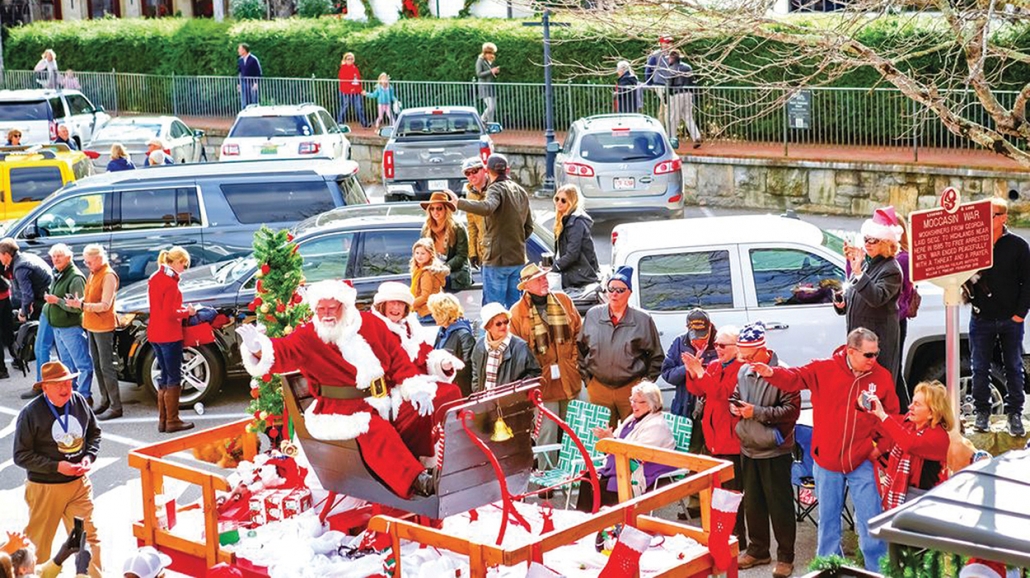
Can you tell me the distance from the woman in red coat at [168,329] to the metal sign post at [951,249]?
22.7 ft

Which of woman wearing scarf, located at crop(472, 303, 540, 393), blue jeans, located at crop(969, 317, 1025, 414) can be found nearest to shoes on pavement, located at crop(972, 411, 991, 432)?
blue jeans, located at crop(969, 317, 1025, 414)

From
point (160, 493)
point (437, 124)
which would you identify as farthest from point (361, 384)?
point (437, 124)

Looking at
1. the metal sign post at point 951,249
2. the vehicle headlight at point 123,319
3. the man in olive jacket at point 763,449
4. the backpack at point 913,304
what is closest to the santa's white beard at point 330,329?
the man in olive jacket at point 763,449

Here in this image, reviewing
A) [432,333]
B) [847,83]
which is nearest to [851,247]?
[432,333]

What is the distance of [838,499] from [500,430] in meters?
2.40

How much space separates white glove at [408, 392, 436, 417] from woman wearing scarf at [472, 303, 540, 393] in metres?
1.99

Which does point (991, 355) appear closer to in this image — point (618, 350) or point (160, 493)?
point (618, 350)

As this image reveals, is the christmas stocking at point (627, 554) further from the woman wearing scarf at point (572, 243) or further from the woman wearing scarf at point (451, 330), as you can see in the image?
the woman wearing scarf at point (572, 243)

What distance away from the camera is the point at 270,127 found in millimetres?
25656

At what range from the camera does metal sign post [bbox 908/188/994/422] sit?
30.1 ft

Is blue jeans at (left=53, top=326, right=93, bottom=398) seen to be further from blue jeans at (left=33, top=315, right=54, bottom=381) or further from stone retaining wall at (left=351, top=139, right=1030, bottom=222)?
stone retaining wall at (left=351, top=139, right=1030, bottom=222)

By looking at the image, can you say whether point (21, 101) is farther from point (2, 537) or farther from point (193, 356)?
point (2, 537)

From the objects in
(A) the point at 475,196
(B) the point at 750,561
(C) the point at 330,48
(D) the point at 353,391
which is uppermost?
(C) the point at 330,48

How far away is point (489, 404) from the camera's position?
8.38 metres
